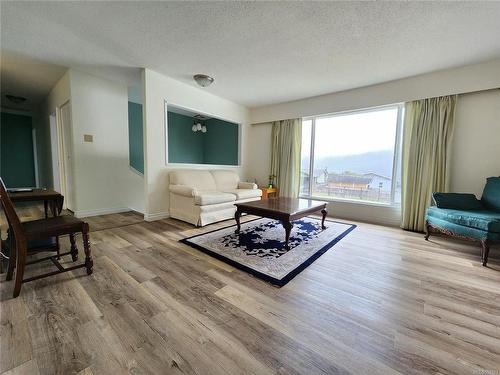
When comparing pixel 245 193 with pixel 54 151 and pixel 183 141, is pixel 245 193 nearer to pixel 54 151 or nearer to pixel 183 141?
pixel 183 141

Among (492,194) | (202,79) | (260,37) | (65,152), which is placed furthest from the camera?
(65,152)

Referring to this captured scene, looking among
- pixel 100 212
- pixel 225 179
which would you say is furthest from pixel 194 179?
pixel 100 212

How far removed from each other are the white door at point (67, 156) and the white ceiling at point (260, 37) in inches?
41.5

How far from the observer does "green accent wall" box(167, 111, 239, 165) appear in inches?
233

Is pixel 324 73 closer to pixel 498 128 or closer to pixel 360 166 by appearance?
pixel 360 166

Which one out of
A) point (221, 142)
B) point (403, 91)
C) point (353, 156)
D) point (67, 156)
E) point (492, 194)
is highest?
point (403, 91)

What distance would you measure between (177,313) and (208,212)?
1.92 m

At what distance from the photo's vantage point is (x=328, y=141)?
4.34 meters

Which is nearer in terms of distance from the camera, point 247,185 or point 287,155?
point 247,185

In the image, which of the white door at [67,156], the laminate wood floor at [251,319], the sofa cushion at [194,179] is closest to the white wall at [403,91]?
the sofa cushion at [194,179]

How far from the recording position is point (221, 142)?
621 cm

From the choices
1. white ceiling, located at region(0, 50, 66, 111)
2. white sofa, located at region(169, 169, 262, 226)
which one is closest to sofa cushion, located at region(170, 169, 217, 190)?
white sofa, located at region(169, 169, 262, 226)

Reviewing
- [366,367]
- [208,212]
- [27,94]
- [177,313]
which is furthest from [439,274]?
[27,94]

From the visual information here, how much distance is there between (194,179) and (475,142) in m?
4.34
